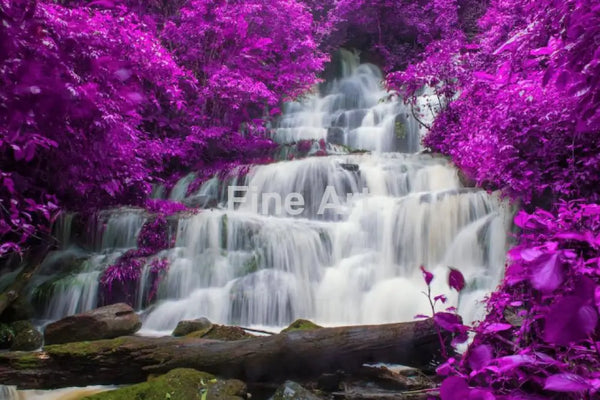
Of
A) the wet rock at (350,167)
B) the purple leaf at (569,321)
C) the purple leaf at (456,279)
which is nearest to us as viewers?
the purple leaf at (569,321)

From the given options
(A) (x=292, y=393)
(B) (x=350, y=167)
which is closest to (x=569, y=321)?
(A) (x=292, y=393)

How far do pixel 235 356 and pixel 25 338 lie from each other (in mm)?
2741

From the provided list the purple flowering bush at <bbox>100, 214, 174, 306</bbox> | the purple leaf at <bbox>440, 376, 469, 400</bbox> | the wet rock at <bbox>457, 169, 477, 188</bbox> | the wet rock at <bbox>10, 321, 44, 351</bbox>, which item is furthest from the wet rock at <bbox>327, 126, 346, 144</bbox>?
the purple leaf at <bbox>440, 376, 469, 400</bbox>

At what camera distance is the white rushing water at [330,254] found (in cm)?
529

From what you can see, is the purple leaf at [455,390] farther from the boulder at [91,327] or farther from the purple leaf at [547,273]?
the boulder at [91,327]

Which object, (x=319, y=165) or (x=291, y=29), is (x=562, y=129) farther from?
(x=291, y=29)

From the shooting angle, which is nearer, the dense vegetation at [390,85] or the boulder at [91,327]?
the dense vegetation at [390,85]

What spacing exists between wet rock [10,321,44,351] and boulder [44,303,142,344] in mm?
103

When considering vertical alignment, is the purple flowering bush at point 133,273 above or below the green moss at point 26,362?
above

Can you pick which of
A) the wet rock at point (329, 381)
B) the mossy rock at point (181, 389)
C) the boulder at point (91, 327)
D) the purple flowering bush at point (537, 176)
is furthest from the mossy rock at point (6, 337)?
the purple flowering bush at point (537, 176)

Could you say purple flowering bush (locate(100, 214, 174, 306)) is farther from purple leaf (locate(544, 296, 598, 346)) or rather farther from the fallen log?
purple leaf (locate(544, 296, 598, 346))

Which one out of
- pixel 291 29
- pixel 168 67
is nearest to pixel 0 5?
pixel 168 67

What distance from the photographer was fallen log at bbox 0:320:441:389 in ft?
10.1

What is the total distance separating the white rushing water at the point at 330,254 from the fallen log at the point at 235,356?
67.2 inches
